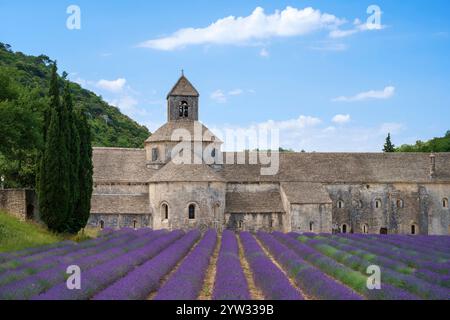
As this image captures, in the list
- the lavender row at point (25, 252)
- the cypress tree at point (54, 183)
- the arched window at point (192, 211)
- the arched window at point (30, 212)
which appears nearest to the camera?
the lavender row at point (25, 252)

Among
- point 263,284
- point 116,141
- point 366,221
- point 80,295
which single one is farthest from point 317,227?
point 116,141

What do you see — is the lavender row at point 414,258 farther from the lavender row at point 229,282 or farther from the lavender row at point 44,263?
the lavender row at point 44,263

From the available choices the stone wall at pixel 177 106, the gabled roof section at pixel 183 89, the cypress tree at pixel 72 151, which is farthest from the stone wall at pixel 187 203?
the cypress tree at pixel 72 151

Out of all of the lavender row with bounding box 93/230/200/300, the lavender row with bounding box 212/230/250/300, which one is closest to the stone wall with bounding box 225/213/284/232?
the lavender row with bounding box 212/230/250/300

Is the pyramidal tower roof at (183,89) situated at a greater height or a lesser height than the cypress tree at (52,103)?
greater

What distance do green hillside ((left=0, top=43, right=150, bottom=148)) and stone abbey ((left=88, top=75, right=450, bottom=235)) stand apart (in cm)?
3226

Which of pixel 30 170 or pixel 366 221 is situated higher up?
pixel 30 170

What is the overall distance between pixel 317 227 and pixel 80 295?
37.8m

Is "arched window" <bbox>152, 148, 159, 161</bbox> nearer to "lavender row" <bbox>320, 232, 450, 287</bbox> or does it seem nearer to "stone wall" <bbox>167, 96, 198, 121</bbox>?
"stone wall" <bbox>167, 96, 198, 121</bbox>

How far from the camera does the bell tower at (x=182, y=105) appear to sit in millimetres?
56406

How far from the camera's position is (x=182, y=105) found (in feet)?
186

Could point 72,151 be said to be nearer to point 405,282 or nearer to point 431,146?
point 405,282

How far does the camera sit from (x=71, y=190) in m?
35.8
